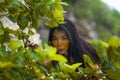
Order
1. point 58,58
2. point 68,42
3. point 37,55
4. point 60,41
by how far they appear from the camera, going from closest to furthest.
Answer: point 58,58
point 37,55
point 60,41
point 68,42

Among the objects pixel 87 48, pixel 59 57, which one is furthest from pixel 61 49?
pixel 59 57

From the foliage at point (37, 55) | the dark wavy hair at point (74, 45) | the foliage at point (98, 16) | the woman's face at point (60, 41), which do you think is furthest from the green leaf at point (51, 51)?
the foliage at point (98, 16)

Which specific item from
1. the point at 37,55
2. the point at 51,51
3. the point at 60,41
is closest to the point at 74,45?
→ the point at 60,41

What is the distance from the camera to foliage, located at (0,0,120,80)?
1438 millimetres

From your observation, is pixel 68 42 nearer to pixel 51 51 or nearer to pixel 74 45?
pixel 74 45

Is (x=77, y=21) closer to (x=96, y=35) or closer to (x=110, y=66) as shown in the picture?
(x=96, y=35)

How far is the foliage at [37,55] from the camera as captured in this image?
1.44m

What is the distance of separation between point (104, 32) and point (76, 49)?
2285cm

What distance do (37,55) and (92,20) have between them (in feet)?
83.6

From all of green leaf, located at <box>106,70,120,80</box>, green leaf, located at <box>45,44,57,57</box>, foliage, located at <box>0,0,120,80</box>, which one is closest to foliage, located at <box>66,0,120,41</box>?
foliage, located at <box>0,0,120,80</box>

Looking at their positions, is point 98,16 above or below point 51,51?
below

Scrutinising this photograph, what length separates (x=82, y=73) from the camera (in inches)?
68.5

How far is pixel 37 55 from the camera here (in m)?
1.51

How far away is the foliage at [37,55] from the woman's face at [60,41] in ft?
6.50
